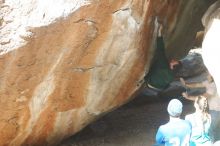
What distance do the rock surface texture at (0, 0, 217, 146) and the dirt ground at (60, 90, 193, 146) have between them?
2.21 feet

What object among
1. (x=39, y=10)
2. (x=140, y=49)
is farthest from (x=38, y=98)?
(x=140, y=49)

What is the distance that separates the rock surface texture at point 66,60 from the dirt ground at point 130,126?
67 cm

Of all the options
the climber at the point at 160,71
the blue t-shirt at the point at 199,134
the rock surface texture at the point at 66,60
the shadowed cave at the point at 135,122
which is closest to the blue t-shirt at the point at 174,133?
the blue t-shirt at the point at 199,134

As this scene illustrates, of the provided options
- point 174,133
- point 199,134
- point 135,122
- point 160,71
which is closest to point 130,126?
point 135,122

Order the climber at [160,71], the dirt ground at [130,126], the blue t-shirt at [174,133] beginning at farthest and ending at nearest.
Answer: the dirt ground at [130,126], the climber at [160,71], the blue t-shirt at [174,133]

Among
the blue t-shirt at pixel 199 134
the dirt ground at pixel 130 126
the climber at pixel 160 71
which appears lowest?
the dirt ground at pixel 130 126

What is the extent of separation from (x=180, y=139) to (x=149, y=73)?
194cm

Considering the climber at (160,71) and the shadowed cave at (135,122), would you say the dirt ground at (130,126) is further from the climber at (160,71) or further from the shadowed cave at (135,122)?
the climber at (160,71)

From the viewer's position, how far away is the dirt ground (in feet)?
24.4

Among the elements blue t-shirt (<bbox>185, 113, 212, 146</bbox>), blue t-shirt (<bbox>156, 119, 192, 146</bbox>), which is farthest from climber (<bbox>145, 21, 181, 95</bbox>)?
blue t-shirt (<bbox>156, 119, 192, 146</bbox>)

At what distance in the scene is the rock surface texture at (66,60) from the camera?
5578 millimetres

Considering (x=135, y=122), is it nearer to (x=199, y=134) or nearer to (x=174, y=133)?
(x=199, y=134)

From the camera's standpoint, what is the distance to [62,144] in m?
7.26

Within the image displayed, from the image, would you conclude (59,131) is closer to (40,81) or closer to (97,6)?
(40,81)
